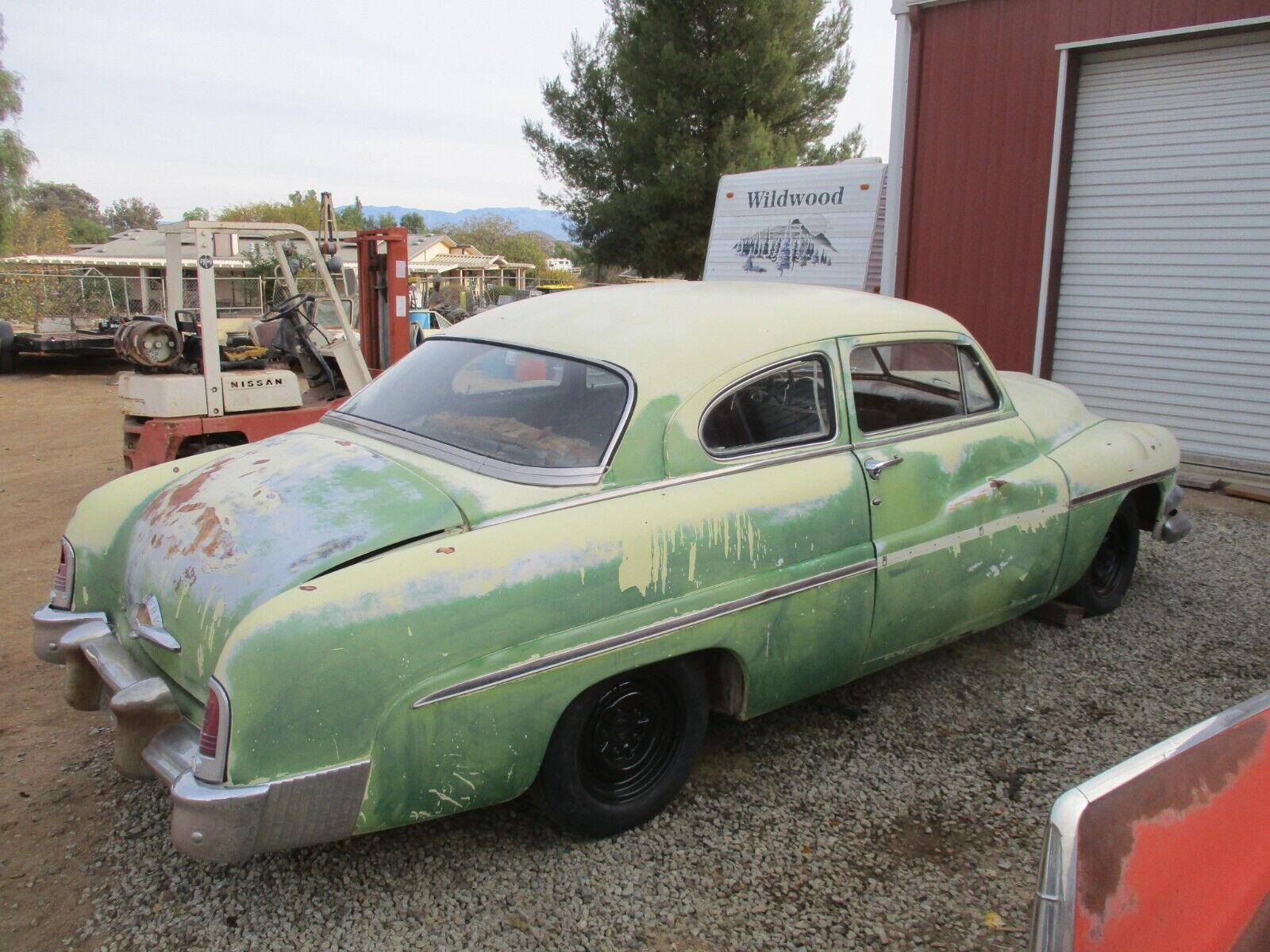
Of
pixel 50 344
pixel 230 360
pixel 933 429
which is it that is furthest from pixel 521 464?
pixel 50 344

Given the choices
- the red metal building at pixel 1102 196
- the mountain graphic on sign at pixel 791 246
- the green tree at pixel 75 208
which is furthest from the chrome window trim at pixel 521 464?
the green tree at pixel 75 208

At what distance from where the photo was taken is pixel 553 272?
75125mm

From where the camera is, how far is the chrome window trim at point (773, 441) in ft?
10.1

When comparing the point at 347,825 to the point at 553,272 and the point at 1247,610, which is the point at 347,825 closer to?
the point at 1247,610

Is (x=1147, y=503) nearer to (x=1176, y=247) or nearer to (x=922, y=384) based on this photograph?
(x=922, y=384)

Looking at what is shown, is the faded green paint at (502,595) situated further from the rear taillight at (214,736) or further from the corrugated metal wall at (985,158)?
the corrugated metal wall at (985,158)

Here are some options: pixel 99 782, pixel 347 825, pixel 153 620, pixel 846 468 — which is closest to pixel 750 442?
pixel 846 468

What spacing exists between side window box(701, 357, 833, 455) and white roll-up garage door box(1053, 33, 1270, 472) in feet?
20.2

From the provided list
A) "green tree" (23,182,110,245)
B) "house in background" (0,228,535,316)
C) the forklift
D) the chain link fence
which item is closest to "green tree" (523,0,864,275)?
"house in background" (0,228,535,316)

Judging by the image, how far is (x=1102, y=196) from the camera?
8383mm

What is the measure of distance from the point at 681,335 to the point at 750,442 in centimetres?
44

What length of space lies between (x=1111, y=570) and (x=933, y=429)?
180cm

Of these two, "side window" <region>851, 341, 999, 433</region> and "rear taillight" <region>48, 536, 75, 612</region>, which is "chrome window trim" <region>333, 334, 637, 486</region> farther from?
"side window" <region>851, 341, 999, 433</region>

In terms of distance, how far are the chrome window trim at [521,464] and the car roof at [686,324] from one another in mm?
26
